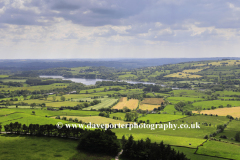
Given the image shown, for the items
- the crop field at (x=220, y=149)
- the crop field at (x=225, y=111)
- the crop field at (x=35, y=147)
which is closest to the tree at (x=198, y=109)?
the crop field at (x=225, y=111)

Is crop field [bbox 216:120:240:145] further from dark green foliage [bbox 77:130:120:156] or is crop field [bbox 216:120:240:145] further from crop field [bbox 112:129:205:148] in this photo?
dark green foliage [bbox 77:130:120:156]

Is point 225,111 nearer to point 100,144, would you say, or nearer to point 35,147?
point 100,144

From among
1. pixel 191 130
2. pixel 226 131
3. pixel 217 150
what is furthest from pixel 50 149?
pixel 226 131

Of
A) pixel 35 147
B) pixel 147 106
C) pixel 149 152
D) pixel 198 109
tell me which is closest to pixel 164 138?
pixel 149 152

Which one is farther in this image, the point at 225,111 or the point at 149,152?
the point at 225,111

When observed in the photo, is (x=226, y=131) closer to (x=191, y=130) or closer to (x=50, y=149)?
(x=191, y=130)
